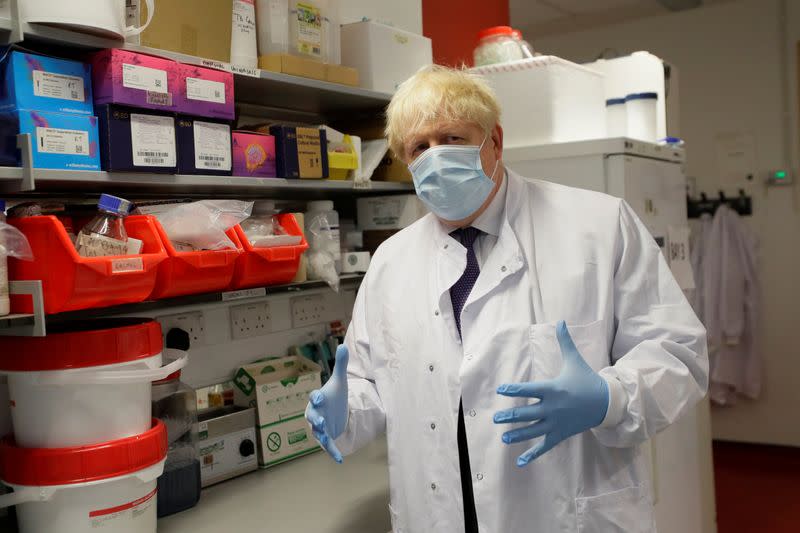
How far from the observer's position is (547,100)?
2.59 m

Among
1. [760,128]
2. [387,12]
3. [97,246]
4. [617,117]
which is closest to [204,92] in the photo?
[97,246]

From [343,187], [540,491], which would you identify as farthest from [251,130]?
[540,491]

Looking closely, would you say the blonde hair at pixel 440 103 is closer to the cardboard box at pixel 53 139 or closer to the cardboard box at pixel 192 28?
the cardboard box at pixel 192 28

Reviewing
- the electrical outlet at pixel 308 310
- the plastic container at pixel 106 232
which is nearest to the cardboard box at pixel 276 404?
the electrical outlet at pixel 308 310

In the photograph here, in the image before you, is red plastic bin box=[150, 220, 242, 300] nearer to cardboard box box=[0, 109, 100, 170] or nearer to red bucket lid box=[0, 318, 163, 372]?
red bucket lid box=[0, 318, 163, 372]

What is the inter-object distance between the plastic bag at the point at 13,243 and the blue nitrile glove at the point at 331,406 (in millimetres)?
641

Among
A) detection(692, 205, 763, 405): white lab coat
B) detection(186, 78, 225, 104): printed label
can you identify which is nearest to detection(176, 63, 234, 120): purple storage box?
detection(186, 78, 225, 104): printed label

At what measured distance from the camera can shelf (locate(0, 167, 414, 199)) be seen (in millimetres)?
1473

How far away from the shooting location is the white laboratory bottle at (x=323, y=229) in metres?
2.20

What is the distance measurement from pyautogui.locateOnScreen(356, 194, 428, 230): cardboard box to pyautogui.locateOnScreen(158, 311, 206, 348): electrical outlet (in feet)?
2.16

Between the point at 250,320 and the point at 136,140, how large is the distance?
3.06 feet

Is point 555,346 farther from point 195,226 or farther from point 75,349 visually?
point 75,349

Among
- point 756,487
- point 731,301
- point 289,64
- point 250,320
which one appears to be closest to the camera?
point 289,64

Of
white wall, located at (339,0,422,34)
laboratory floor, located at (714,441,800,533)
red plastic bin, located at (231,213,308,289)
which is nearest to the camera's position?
red plastic bin, located at (231,213,308,289)
